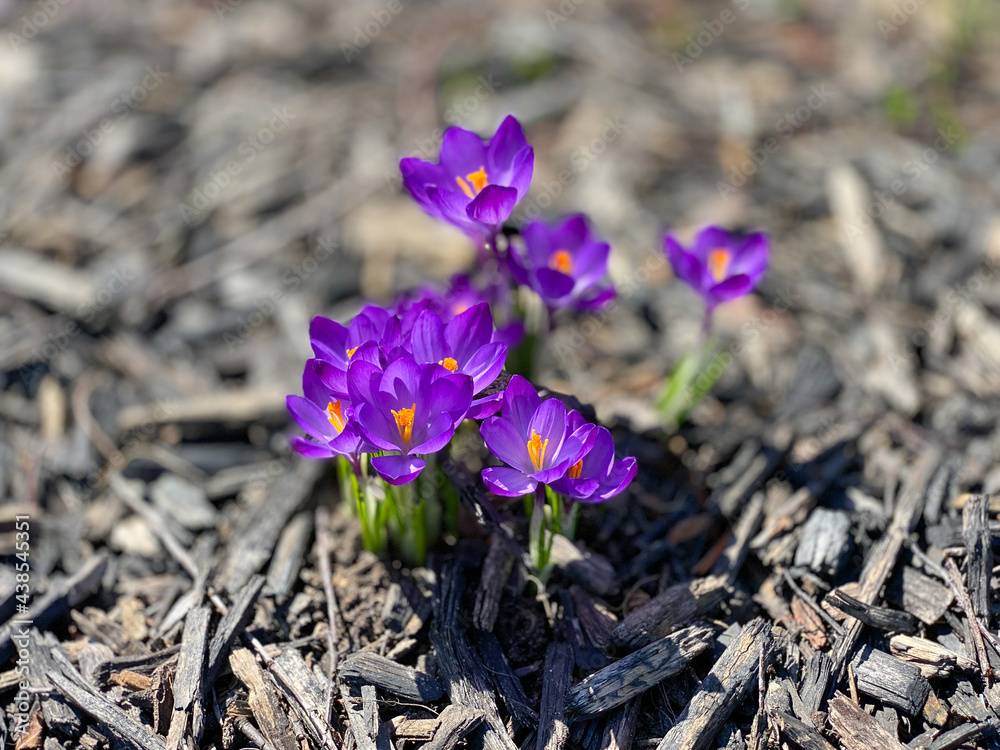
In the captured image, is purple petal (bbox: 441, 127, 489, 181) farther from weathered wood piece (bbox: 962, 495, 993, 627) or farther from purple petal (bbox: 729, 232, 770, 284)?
weathered wood piece (bbox: 962, 495, 993, 627)

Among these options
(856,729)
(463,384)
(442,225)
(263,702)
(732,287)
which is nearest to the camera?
(463,384)

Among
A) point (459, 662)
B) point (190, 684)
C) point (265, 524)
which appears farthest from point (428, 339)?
point (190, 684)

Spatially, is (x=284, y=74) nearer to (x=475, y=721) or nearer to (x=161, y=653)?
(x=161, y=653)

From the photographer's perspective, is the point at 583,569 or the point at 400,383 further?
the point at 583,569

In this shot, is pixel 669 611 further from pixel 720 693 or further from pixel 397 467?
pixel 397 467

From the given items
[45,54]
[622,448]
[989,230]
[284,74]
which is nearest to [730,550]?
[622,448]

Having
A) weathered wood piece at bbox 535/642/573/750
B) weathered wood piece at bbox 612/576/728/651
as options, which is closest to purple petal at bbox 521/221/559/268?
weathered wood piece at bbox 612/576/728/651
